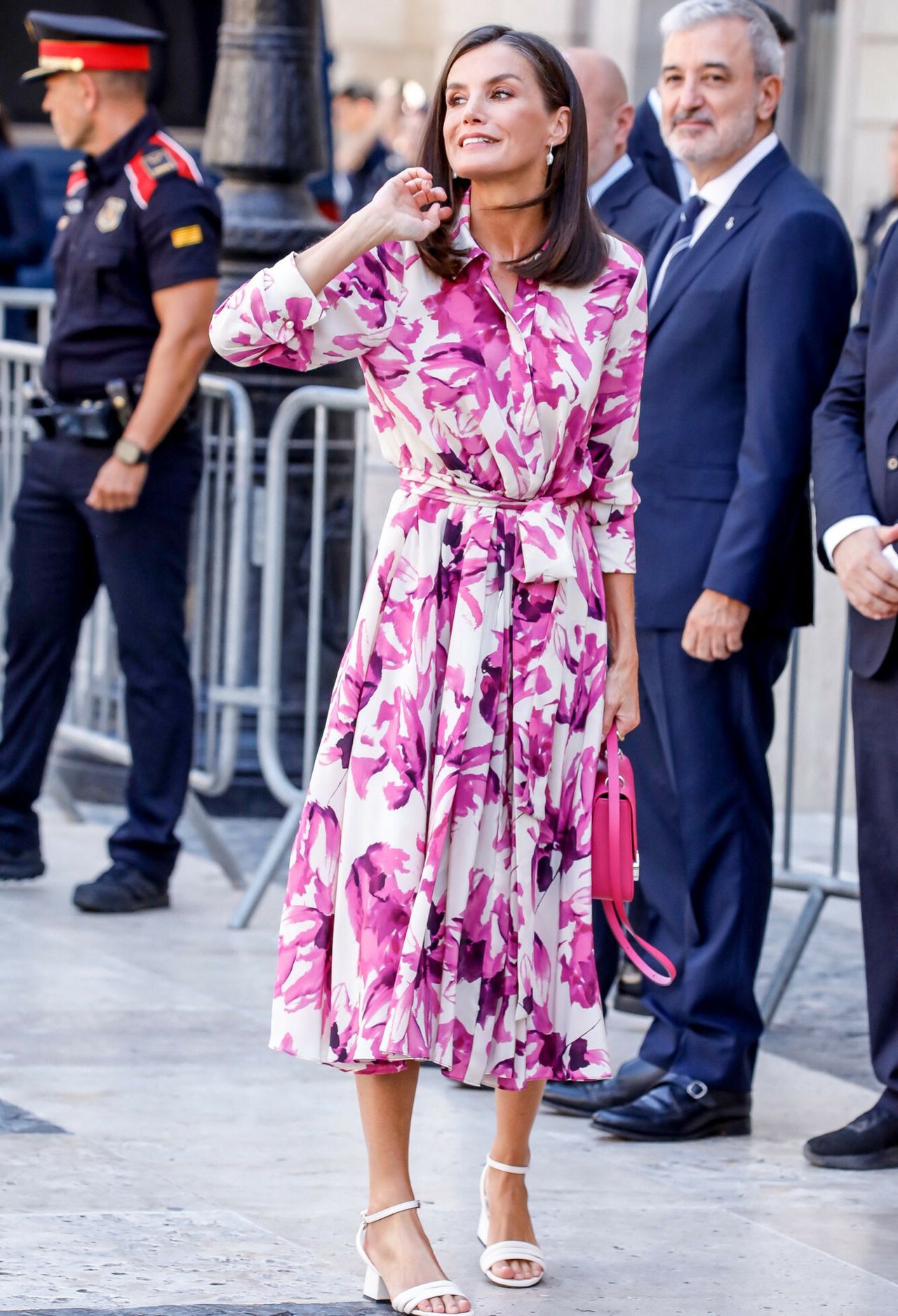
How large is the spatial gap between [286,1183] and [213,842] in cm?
250

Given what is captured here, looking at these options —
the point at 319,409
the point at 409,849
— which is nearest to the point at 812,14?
the point at 319,409

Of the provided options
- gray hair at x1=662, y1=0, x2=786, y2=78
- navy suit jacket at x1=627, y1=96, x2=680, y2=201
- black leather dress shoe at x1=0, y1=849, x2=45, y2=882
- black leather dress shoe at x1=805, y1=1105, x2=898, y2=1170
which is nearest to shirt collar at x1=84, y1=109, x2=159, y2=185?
navy suit jacket at x1=627, y1=96, x2=680, y2=201

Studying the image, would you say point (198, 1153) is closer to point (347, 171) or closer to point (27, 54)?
point (347, 171)

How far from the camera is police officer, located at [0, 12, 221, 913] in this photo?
20.4 ft

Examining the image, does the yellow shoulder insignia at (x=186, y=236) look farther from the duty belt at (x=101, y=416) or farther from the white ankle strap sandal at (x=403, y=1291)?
the white ankle strap sandal at (x=403, y=1291)

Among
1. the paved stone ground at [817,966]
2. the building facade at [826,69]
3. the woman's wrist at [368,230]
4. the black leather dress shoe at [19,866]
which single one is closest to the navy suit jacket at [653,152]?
the paved stone ground at [817,966]

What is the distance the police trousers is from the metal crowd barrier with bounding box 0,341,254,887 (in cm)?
14

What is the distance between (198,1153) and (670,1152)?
94cm

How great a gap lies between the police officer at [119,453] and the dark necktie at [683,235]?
1.76 m

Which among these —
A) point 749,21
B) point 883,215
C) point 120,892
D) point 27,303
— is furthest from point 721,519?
A: point 883,215

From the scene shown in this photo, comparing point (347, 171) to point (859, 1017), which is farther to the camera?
point (347, 171)

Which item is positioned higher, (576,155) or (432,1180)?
(576,155)

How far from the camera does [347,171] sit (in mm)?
15500

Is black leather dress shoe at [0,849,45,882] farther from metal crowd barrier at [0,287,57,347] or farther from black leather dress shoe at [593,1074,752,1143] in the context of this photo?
metal crowd barrier at [0,287,57,347]
